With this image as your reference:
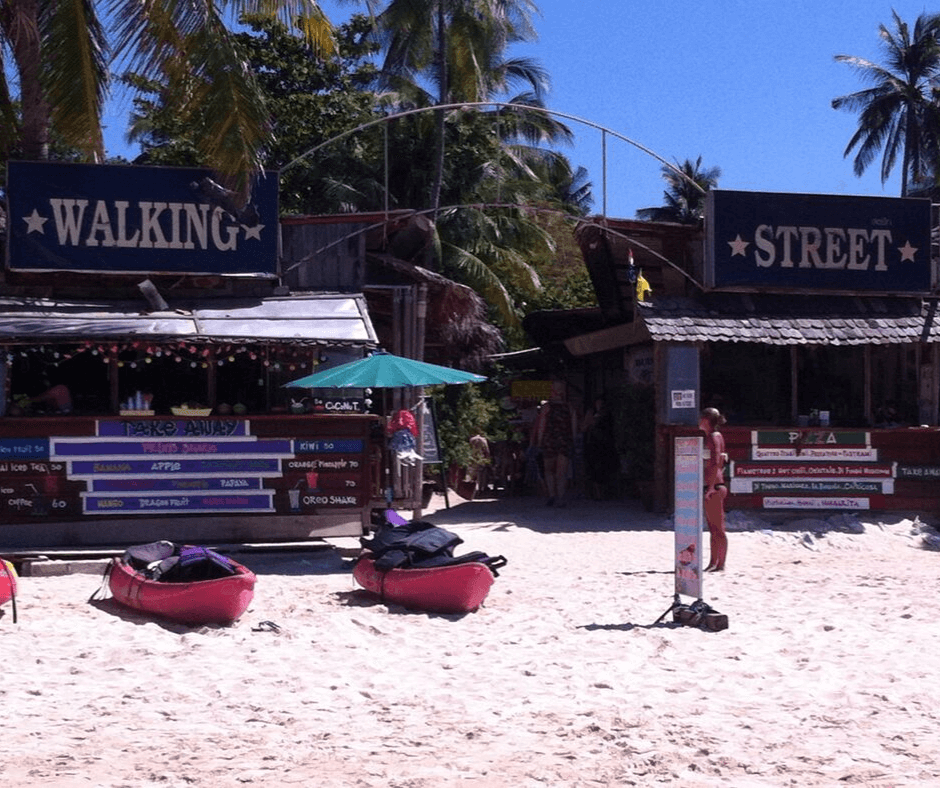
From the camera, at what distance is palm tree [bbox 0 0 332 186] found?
13.1 m

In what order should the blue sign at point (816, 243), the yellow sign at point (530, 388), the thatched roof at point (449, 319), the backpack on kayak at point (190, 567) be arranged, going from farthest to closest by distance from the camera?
the yellow sign at point (530, 388) → the blue sign at point (816, 243) → the thatched roof at point (449, 319) → the backpack on kayak at point (190, 567)

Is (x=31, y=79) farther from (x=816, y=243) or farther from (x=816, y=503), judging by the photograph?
(x=816, y=503)

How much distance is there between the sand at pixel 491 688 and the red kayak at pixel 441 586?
159mm

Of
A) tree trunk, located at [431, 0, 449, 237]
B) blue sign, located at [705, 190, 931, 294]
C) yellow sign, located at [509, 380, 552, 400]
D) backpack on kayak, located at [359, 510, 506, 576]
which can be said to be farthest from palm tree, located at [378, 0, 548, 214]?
backpack on kayak, located at [359, 510, 506, 576]

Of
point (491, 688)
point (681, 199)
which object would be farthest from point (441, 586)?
point (681, 199)

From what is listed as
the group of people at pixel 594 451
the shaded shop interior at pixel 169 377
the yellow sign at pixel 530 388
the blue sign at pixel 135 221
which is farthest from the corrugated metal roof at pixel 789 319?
the yellow sign at pixel 530 388

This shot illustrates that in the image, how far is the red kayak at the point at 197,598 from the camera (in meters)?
9.73

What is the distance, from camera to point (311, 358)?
46.3 ft

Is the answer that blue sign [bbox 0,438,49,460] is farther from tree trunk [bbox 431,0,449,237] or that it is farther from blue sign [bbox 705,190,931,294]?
tree trunk [bbox 431,0,449,237]

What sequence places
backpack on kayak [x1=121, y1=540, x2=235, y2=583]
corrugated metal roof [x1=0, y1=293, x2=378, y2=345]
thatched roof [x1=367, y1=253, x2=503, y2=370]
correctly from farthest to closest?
thatched roof [x1=367, y1=253, x2=503, y2=370] → corrugated metal roof [x1=0, y1=293, x2=378, y2=345] → backpack on kayak [x1=121, y1=540, x2=235, y2=583]

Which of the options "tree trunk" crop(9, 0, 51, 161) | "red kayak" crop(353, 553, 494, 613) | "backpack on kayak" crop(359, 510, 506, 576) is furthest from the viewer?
"tree trunk" crop(9, 0, 51, 161)

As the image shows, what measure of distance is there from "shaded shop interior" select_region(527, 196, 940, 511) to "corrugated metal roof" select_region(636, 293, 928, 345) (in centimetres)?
2

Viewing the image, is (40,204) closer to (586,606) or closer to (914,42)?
(586,606)

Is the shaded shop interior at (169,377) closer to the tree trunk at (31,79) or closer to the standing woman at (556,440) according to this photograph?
the tree trunk at (31,79)
